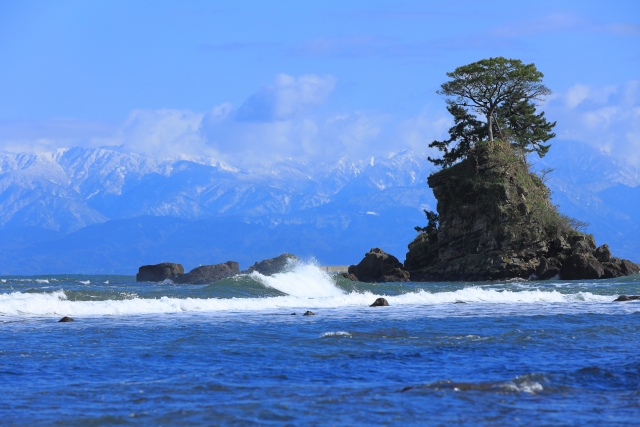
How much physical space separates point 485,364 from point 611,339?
18.0 ft

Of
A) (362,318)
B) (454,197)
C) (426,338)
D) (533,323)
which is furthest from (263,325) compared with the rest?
(454,197)

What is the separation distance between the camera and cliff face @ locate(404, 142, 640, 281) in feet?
192

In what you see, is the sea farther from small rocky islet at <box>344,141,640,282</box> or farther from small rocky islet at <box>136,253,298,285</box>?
small rocky islet at <box>136,253,298,285</box>

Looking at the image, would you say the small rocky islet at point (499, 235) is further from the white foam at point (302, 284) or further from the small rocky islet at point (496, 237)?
the white foam at point (302, 284)

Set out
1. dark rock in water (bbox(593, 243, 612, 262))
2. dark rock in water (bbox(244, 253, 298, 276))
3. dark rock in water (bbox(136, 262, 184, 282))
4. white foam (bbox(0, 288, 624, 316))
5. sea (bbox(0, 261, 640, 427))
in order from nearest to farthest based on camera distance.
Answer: sea (bbox(0, 261, 640, 427)) → white foam (bbox(0, 288, 624, 316)) → dark rock in water (bbox(593, 243, 612, 262)) → dark rock in water (bbox(244, 253, 298, 276)) → dark rock in water (bbox(136, 262, 184, 282))

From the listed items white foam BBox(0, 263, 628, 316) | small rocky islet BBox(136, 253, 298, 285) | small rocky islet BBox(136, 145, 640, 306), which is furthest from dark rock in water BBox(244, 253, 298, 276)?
white foam BBox(0, 263, 628, 316)

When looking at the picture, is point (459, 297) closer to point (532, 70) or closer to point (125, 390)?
point (125, 390)

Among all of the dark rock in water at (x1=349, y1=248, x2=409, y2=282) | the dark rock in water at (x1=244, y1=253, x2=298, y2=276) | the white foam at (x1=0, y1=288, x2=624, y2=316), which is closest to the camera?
the white foam at (x1=0, y1=288, x2=624, y2=316)

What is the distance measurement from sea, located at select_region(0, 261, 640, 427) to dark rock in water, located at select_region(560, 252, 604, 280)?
26.6 metres

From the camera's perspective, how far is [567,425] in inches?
484

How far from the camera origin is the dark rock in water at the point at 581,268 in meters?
57.2

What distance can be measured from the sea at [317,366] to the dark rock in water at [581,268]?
26.6 m

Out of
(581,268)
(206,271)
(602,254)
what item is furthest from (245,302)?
(206,271)

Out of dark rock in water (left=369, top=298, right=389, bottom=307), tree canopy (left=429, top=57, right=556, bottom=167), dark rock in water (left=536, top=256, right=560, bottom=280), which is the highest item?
tree canopy (left=429, top=57, right=556, bottom=167)
